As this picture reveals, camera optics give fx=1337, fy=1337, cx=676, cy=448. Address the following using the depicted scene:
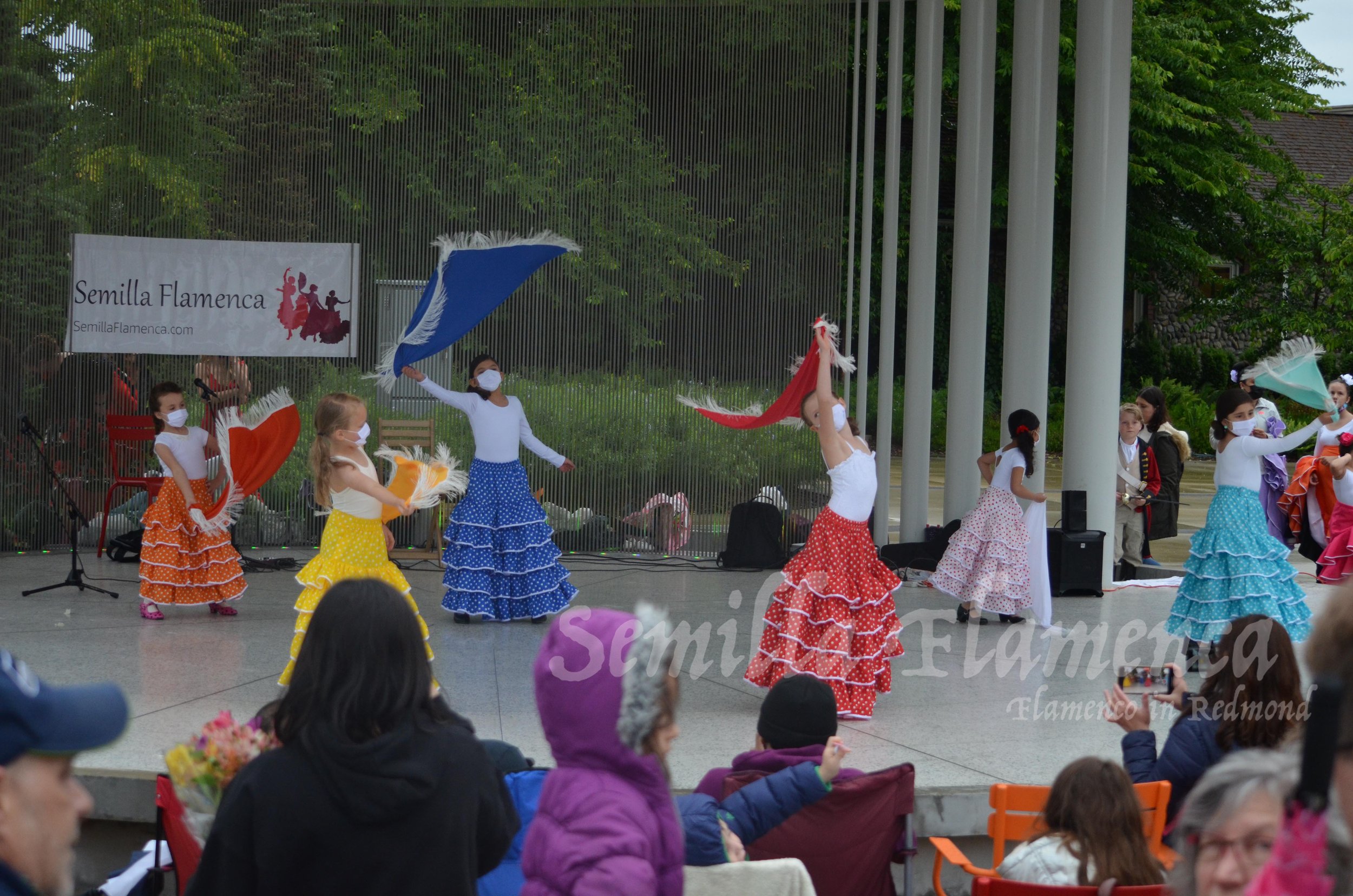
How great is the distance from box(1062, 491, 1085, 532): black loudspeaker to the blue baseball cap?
957cm

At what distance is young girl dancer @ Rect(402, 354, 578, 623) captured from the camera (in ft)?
29.3

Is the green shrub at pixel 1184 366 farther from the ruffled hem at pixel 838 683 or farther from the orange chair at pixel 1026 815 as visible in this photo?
the orange chair at pixel 1026 815

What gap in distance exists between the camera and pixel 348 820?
235 centimetres

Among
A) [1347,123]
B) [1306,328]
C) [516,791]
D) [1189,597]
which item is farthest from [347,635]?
[1347,123]

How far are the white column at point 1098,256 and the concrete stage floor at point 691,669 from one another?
1.05 meters

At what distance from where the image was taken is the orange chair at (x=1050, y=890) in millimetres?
3150

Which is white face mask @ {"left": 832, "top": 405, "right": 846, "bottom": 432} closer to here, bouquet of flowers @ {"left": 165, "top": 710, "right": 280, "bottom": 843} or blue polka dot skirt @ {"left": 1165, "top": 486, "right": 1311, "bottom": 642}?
blue polka dot skirt @ {"left": 1165, "top": 486, "right": 1311, "bottom": 642}

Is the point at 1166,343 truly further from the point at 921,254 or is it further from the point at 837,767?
the point at 837,767

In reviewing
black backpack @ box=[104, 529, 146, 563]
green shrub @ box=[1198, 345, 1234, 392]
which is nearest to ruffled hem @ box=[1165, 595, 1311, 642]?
black backpack @ box=[104, 529, 146, 563]

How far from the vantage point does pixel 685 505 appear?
12.9 metres

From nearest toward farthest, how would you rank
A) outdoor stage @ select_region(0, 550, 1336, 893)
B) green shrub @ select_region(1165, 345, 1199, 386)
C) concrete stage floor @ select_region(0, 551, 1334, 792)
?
1. outdoor stage @ select_region(0, 550, 1336, 893)
2. concrete stage floor @ select_region(0, 551, 1334, 792)
3. green shrub @ select_region(1165, 345, 1199, 386)

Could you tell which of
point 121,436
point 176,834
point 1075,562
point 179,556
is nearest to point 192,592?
point 179,556

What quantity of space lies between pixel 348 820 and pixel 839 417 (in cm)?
441

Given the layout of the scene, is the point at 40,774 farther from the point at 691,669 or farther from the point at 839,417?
the point at 691,669
